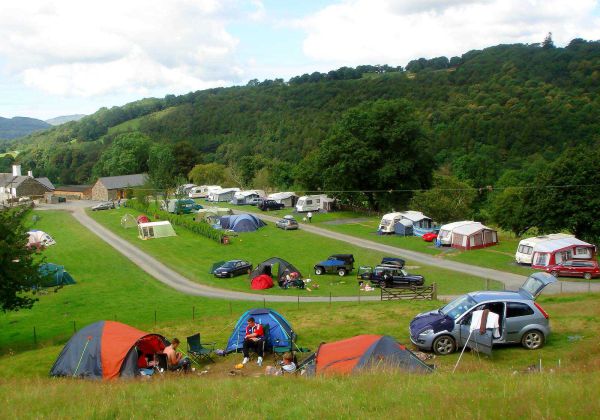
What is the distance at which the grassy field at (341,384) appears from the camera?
7.27 m

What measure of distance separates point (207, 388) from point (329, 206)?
50.8 meters

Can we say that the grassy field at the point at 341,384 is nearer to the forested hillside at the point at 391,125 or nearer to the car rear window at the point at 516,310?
the car rear window at the point at 516,310

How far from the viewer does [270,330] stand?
1443 centimetres

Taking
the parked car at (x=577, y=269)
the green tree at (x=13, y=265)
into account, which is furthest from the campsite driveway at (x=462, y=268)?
the green tree at (x=13, y=265)

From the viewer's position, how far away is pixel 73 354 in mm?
13328

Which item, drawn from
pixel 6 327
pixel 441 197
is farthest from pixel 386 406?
pixel 441 197

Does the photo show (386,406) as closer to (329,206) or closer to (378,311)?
(378,311)

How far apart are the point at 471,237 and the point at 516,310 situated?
84.1 ft

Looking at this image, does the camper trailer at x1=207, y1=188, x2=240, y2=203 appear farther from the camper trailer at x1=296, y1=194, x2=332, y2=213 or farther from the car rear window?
the car rear window

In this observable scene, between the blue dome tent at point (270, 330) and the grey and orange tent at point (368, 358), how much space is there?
2605mm

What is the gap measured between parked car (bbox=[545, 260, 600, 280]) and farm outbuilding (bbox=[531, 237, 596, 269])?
3.12ft

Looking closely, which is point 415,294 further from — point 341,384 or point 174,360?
point 341,384

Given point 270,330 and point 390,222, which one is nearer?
point 270,330

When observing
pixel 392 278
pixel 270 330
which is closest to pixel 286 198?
pixel 392 278
